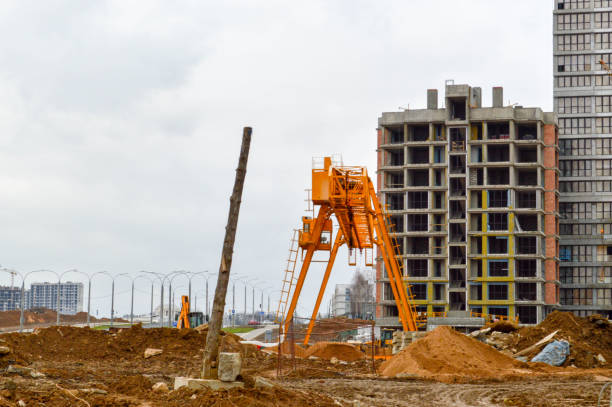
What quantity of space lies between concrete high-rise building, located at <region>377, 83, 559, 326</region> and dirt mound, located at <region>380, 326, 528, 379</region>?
52252 millimetres

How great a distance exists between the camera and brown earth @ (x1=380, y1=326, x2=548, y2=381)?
36.0m

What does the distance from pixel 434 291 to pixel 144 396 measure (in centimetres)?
7680

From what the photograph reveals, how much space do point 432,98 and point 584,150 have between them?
20.7 m

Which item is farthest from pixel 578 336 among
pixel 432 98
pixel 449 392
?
pixel 432 98

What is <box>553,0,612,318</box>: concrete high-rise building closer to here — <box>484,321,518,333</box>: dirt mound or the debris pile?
<box>484,321,518,333</box>: dirt mound

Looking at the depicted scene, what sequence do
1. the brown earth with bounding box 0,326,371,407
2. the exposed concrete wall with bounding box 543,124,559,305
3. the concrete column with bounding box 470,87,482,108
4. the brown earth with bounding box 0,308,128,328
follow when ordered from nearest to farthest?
1. the brown earth with bounding box 0,326,371,407
2. the exposed concrete wall with bounding box 543,124,559,305
3. the concrete column with bounding box 470,87,482,108
4. the brown earth with bounding box 0,308,128,328

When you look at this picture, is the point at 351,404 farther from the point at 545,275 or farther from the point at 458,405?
the point at 545,275

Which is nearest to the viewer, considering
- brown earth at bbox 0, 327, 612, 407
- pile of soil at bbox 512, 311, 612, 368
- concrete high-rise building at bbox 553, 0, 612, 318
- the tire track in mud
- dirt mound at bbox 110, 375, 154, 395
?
brown earth at bbox 0, 327, 612, 407

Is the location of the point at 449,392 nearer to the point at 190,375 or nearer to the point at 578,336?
the point at 190,375

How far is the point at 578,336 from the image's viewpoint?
43.7 meters

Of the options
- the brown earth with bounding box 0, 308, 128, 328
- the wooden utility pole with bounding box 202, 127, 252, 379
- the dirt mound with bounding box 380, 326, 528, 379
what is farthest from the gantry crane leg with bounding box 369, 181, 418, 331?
the brown earth with bounding box 0, 308, 128, 328

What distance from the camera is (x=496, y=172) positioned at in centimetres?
9562

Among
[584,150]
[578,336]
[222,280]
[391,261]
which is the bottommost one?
[578,336]

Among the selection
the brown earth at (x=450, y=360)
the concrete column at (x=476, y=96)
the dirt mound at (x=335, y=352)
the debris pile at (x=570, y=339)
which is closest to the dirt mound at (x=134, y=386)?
the brown earth at (x=450, y=360)
